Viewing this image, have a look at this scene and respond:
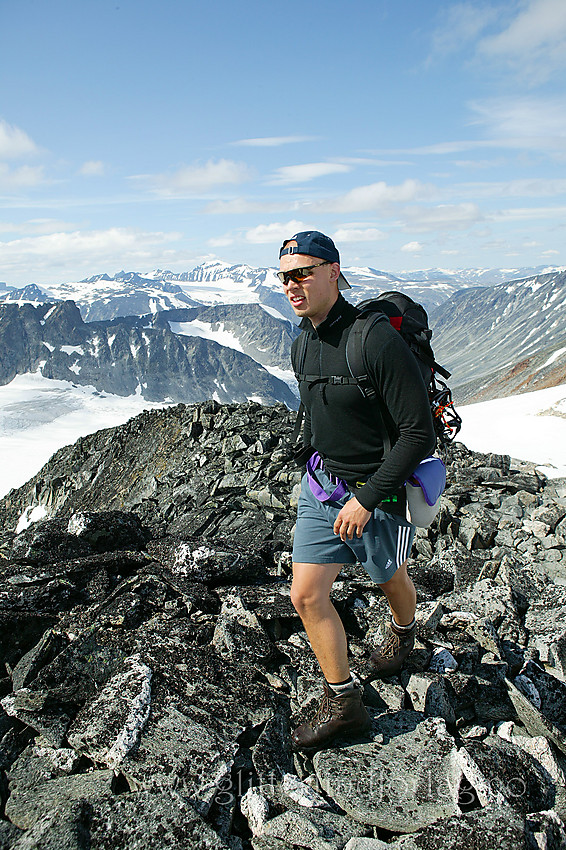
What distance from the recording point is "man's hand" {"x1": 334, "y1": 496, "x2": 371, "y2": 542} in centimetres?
431

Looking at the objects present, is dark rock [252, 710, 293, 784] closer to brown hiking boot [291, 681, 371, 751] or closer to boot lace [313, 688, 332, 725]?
brown hiking boot [291, 681, 371, 751]

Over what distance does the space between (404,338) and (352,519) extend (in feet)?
5.09

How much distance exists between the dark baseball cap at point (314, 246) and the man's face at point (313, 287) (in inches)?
1.3

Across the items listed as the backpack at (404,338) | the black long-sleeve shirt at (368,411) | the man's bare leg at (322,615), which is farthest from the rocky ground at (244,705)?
the backpack at (404,338)

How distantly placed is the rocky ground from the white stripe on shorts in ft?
4.59

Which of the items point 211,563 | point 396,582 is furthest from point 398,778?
point 211,563

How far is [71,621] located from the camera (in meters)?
6.40

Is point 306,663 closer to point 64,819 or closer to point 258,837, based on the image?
point 258,837

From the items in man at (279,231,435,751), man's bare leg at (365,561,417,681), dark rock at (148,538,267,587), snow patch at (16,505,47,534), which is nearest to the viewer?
man at (279,231,435,751)

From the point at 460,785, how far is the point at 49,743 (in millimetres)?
3402

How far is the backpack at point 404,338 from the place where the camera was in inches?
164

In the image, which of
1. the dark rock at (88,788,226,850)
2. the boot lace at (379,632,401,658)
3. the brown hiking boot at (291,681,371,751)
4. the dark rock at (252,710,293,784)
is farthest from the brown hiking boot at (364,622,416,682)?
the dark rock at (88,788,226,850)

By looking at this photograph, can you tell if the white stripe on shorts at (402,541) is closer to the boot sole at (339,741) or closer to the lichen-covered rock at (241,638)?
the boot sole at (339,741)

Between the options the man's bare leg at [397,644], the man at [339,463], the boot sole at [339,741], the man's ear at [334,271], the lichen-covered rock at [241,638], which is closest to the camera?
the man at [339,463]
